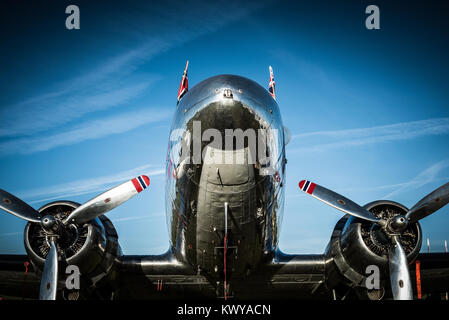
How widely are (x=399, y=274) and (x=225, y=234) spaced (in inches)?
163

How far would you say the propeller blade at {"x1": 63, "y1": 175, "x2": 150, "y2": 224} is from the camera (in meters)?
8.55

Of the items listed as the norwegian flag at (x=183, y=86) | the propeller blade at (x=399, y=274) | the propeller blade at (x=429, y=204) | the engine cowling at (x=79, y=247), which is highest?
the norwegian flag at (x=183, y=86)

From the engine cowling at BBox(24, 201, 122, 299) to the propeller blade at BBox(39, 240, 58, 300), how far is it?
1.65ft

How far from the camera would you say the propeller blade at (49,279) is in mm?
7764

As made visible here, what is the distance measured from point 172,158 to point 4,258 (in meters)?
7.26

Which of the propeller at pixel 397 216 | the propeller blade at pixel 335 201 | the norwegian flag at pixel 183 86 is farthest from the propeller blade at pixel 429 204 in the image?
the norwegian flag at pixel 183 86

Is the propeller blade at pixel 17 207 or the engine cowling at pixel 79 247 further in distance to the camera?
the engine cowling at pixel 79 247

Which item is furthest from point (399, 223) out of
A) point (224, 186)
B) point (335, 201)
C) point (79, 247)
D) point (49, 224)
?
point (49, 224)

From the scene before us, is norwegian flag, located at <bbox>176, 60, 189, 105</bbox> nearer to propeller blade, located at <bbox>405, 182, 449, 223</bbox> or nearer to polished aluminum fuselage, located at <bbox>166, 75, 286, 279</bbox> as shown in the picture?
polished aluminum fuselage, located at <bbox>166, 75, 286, 279</bbox>

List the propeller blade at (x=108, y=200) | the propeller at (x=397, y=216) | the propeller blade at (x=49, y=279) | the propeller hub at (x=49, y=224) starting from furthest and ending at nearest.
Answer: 1. the propeller blade at (x=108, y=200)
2. the propeller at (x=397, y=216)
3. the propeller hub at (x=49, y=224)
4. the propeller blade at (x=49, y=279)

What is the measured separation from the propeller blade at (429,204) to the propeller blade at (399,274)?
84 centimetres

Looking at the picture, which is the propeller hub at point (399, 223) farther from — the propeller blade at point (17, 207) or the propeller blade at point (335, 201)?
the propeller blade at point (17, 207)

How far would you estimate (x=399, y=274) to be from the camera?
8.16 meters

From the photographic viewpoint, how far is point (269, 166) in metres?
7.25
